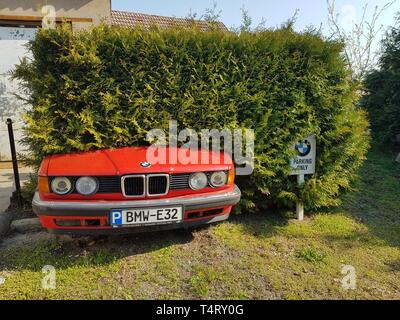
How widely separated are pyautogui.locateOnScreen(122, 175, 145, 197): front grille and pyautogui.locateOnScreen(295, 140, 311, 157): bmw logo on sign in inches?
77.7

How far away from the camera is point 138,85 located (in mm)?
3311

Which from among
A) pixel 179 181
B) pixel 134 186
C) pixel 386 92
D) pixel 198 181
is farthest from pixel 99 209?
pixel 386 92

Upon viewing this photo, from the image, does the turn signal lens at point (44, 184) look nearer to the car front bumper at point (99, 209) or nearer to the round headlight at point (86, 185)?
the car front bumper at point (99, 209)

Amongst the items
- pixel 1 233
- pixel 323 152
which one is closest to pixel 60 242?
pixel 1 233

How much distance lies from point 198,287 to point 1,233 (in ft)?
7.26

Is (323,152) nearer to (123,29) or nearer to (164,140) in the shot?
(164,140)

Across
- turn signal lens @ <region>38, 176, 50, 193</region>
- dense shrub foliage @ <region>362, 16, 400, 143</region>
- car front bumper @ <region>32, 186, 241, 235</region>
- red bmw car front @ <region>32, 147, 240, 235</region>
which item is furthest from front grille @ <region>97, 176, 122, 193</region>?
dense shrub foliage @ <region>362, 16, 400, 143</region>

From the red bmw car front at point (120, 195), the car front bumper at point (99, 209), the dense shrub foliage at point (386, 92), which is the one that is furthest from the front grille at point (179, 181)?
the dense shrub foliage at point (386, 92)

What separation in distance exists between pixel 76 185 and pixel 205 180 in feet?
3.59

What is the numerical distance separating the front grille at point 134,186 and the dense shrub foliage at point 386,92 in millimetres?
6239

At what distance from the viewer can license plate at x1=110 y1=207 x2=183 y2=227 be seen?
2.61 meters

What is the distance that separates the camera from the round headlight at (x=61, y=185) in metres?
2.68

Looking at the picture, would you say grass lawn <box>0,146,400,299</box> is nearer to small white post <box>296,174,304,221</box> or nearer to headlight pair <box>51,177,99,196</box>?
small white post <box>296,174,304,221</box>
